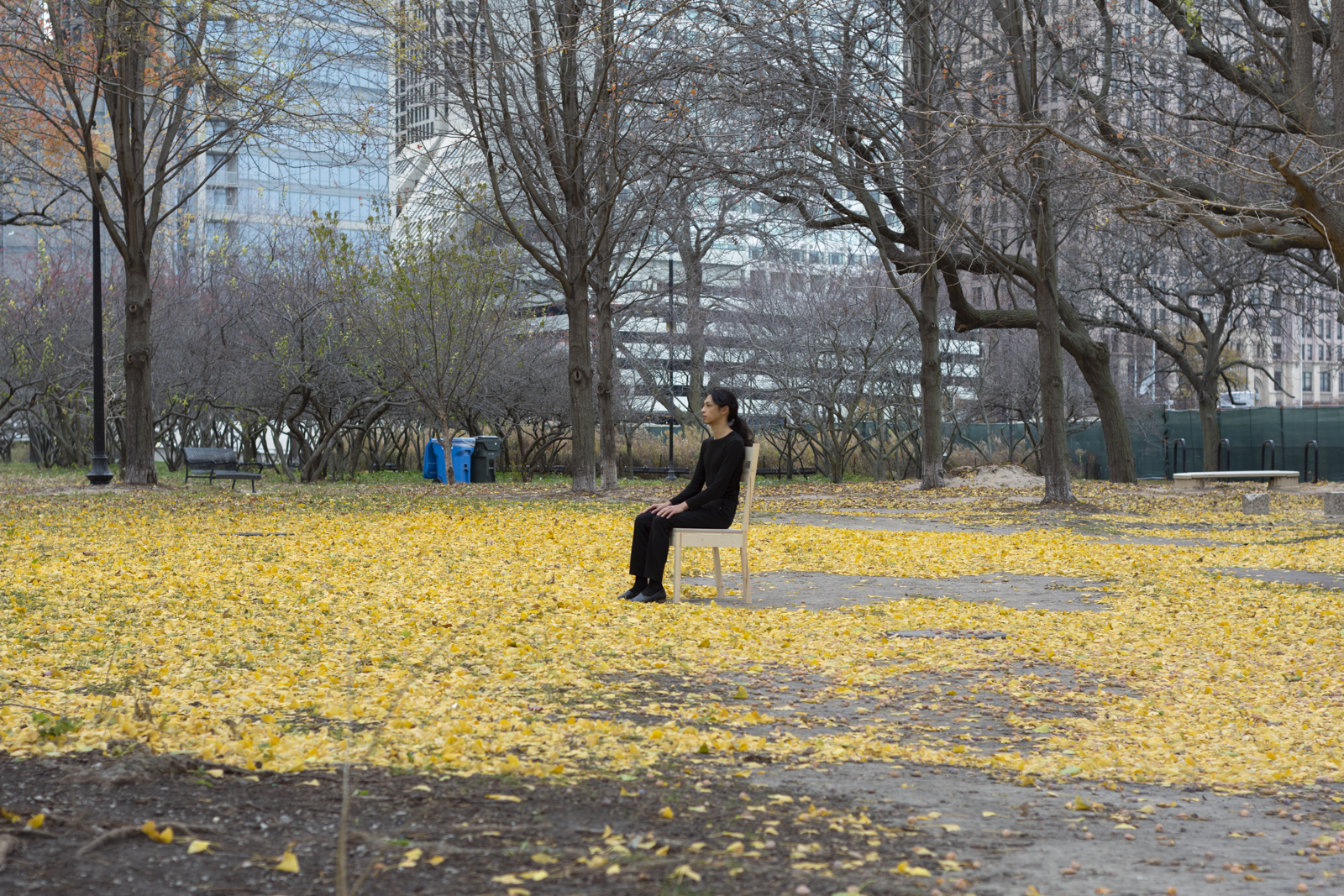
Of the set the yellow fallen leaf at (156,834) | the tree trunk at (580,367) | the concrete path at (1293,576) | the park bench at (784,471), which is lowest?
the concrete path at (1293,576)

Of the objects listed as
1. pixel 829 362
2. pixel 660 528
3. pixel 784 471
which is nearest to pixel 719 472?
pixel 660 528

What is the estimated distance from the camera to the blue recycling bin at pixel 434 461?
2983 cm

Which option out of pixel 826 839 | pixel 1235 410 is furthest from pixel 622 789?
pixel 1235 410

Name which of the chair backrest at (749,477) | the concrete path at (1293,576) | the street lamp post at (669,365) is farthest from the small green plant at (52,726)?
the street lamp post at (669,365)

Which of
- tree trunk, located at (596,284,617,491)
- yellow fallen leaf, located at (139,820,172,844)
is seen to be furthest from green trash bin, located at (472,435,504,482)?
yellow fallen leaf, located at (139,820,172,844)

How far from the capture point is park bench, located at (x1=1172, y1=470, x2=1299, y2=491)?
23672 mm

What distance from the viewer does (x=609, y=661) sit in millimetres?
6375

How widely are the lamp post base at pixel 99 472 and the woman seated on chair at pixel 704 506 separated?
51.9 feet

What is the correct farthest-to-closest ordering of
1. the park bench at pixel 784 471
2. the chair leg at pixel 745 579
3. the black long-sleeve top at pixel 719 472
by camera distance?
the park bench at pixel 784 471, the black long-sleeve top at pixel 719 472, the chair leg at pixel 745 579

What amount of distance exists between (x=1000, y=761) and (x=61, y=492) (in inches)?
740

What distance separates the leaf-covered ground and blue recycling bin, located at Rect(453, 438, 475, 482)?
16.4 metres

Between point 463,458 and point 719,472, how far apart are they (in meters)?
21.5

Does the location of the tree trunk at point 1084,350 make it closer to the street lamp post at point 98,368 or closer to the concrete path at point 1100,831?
the street lamp post at point 98,368

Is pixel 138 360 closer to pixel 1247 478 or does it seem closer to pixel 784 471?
pixel 784 471
